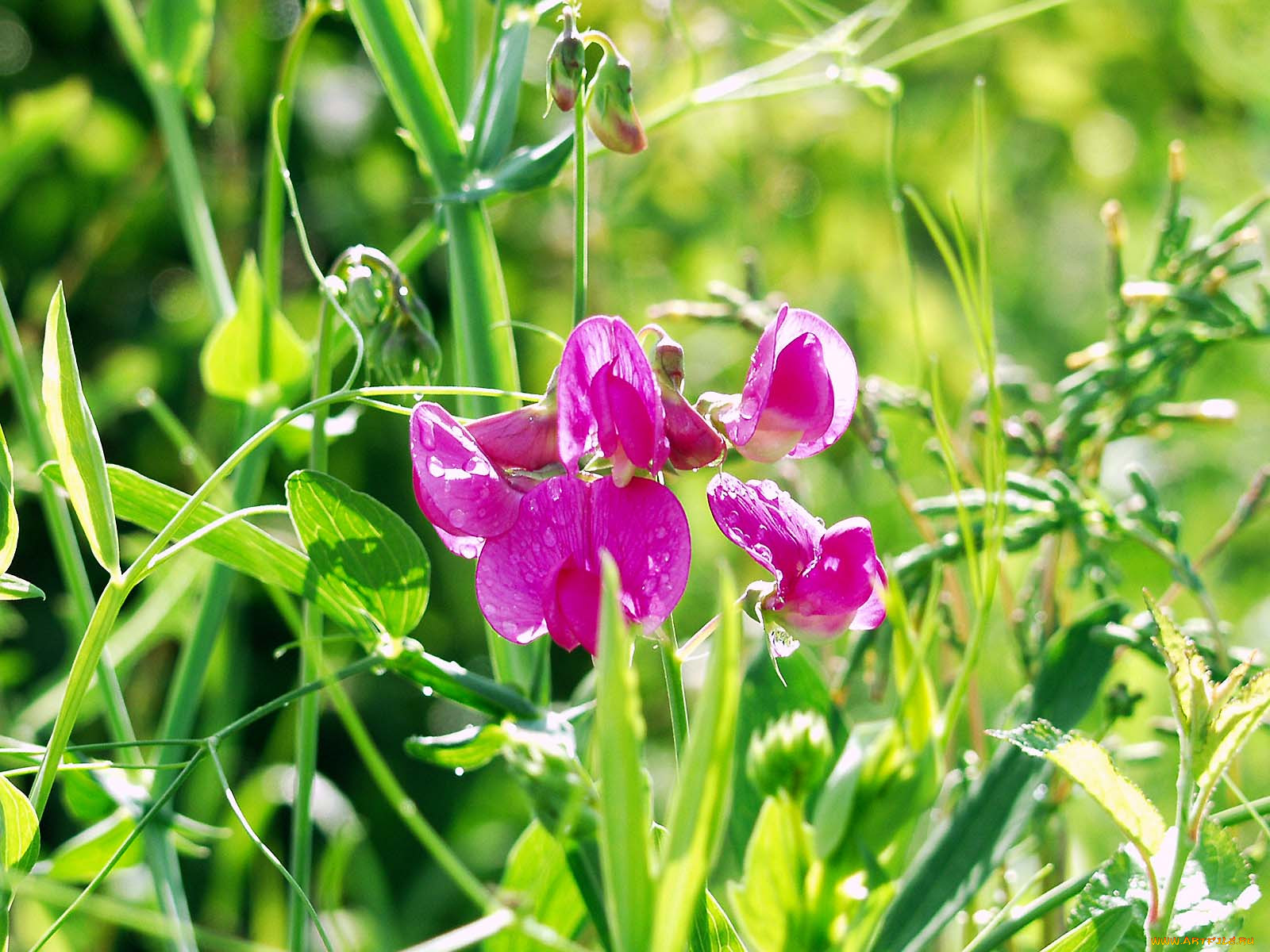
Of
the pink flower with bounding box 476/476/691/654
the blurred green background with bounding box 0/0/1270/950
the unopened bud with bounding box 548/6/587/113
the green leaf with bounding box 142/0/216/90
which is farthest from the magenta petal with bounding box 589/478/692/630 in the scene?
the blurred green background with bounding box 0/0/1270/950

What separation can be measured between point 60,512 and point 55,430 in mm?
158

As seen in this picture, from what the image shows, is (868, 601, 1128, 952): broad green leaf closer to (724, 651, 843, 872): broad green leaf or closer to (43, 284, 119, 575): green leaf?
(724, 651, 843, 872): broad green leaf

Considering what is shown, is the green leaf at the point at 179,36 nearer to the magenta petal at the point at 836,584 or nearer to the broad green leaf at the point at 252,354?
the broad green leaf at the point at 252,354

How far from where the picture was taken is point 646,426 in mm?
278

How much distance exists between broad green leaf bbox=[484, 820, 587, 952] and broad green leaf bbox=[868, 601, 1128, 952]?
9cm

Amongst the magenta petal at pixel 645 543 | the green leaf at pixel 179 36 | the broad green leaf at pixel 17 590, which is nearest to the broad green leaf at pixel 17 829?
the broad green leaf at pixel 17 590

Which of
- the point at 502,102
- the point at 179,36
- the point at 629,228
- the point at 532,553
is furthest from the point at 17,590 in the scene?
the point at 629,228

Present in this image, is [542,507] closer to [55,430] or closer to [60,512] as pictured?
[55,430]

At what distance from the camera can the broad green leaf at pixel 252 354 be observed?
0.51 m

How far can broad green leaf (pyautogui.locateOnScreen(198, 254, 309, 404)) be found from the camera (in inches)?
20.0

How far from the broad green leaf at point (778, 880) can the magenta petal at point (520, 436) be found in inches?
4.0

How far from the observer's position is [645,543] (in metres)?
0.28

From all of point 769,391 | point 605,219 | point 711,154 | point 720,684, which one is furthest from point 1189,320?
point 711,154

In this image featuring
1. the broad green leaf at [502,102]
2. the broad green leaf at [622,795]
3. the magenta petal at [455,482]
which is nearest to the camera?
the broad green leaf at [622,795]
